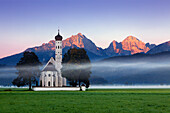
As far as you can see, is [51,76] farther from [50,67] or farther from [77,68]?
[77,68]

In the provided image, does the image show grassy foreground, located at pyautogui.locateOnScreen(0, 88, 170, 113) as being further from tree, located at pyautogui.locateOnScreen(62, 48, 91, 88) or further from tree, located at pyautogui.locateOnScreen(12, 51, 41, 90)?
tree, located at pyautogui.locateOnScreen(12, 51, 41, 90)

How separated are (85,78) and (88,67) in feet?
13.9

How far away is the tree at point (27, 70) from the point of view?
108 meters

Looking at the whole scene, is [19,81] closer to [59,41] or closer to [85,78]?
[85,78]

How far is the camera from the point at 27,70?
107m

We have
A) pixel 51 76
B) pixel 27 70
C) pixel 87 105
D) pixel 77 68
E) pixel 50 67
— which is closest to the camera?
pixel 87 105

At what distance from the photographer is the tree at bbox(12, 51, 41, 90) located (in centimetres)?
10781

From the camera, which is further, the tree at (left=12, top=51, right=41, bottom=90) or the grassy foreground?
the tree at (left=12, top=51, right=41, bottom=90)

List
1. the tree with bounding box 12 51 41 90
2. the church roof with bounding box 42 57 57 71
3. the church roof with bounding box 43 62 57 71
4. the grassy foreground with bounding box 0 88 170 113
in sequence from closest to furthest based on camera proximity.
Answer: the grassy foreground with bounding box 0 88 170 113 → the tree with bounding box 12 51 41 90 → the church roof with bounding box 43 62 57 71 → the church roof with bounding box 42 57 57 71

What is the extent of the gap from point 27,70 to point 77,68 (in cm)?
2040

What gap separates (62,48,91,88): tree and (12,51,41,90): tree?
12688mm

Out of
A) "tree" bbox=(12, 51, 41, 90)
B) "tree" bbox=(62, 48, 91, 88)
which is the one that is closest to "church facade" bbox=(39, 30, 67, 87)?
"tree" bbox=(12, 51, 41, 90)

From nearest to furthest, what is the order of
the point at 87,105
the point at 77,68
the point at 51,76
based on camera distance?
the point at 87,105, the point at 77,68, the point at 51,76

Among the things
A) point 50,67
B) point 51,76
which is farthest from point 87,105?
point 50,67
